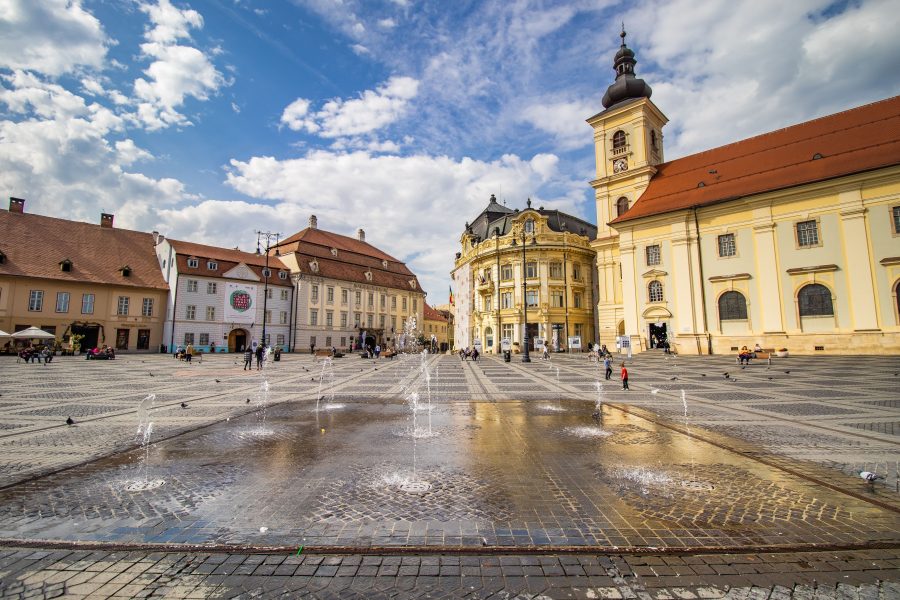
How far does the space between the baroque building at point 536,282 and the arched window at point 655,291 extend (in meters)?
11.7

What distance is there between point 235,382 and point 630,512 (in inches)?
699

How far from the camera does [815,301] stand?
29562 mm

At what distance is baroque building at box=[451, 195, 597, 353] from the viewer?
49.5 metres

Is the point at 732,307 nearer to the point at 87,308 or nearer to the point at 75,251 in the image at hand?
the point at 87,308

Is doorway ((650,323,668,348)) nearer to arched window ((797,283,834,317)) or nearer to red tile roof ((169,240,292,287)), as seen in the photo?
arched window ((797,283,834,317))

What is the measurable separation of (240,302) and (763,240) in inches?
2065

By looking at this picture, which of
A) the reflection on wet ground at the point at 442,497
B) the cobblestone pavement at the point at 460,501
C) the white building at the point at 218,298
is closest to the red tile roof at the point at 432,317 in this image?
the white building at the point at 218,298

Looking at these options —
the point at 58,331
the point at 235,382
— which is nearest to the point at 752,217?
the point at 235,382

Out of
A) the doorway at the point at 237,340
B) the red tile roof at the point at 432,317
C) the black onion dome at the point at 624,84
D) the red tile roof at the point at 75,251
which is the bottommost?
the doorway at the point at 237,340

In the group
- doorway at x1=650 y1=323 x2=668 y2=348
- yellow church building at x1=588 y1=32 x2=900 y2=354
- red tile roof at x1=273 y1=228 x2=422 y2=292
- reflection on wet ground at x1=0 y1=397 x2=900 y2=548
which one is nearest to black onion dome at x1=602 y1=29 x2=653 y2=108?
yellow church building at x1=588 y1=32 x2=900 y2=354

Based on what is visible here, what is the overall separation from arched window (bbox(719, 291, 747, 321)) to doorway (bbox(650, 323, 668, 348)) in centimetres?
450

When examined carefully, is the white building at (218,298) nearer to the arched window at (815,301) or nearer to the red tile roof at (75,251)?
the red tile roof at (75,251)

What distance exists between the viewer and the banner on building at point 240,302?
4822 cm

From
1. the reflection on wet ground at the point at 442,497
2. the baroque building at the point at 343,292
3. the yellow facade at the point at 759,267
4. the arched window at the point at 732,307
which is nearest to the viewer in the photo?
the reflection on wet ground at the point at 442,497
